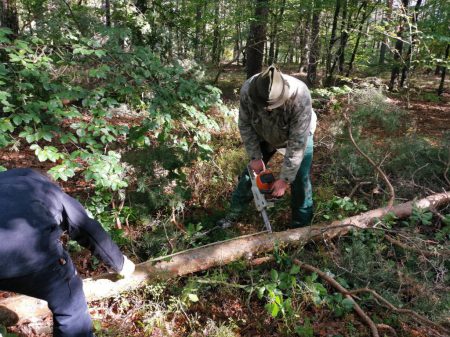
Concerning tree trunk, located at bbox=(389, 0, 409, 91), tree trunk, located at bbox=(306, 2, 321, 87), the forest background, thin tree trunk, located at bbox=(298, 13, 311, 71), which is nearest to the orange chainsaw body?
the forest background

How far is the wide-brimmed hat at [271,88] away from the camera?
284 centimetres

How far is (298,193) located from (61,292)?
254 cm

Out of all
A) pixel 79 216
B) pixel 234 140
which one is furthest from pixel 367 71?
pixel 79 216

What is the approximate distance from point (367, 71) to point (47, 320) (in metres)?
13.1

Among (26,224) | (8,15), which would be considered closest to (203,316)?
(26,224)

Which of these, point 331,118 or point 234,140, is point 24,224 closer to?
point 234,140

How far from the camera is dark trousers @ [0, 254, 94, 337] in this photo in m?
1.88

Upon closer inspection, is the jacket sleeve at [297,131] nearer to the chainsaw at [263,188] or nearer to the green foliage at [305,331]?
the chainsaw at [263,188]

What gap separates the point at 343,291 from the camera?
2.87m

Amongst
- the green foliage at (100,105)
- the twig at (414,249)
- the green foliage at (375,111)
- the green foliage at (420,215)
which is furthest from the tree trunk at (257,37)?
the twig at (414,249)

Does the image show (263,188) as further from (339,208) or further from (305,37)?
(305,37)

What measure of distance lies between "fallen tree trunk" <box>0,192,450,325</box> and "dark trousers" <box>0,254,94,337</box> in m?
0.52

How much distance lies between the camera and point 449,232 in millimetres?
3520

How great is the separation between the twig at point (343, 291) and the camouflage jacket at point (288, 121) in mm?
843
